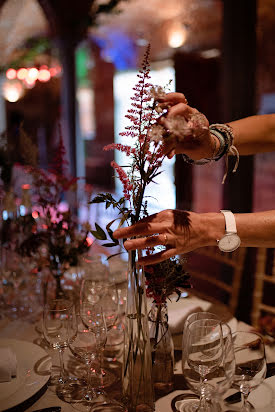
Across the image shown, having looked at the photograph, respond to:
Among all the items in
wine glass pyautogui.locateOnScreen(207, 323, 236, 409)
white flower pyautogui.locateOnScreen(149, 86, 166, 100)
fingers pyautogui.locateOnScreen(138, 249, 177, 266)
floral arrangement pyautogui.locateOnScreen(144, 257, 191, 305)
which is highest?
white flower pyautogui.locateOnScreen(149, 86, 166, 100)

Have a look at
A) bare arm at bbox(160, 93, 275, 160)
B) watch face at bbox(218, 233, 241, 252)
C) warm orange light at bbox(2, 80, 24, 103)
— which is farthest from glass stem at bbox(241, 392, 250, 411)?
warm orange light at bbox(2, 80, 24, 103)

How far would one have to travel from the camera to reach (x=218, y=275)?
3930mm

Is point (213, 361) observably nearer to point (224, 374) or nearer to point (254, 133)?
point (224, 374)

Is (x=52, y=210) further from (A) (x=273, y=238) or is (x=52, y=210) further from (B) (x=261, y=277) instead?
(B) (x=261, y=277)

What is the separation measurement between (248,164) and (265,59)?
142 centimetres

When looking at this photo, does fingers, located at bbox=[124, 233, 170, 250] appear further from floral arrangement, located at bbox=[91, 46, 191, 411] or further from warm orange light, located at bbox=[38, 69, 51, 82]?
warm orange light, located at bbox=[38, 69, 51, 82]

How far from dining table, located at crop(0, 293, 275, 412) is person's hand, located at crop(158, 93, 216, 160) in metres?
0.50

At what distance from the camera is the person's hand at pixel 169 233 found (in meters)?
0.88

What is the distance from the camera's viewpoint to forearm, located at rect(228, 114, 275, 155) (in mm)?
1349

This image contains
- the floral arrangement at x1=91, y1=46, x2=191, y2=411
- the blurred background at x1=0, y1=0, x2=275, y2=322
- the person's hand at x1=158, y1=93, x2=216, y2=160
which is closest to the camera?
the person's hand at x1=158, y1=93, x2=216, y2=160

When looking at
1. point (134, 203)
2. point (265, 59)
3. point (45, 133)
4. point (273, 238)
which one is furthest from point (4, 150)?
point (45, 133)

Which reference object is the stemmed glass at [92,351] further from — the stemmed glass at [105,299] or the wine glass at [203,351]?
the wine glass at [203,351]

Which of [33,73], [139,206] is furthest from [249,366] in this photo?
[33,73]

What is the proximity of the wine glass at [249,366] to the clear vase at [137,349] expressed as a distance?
198mm
